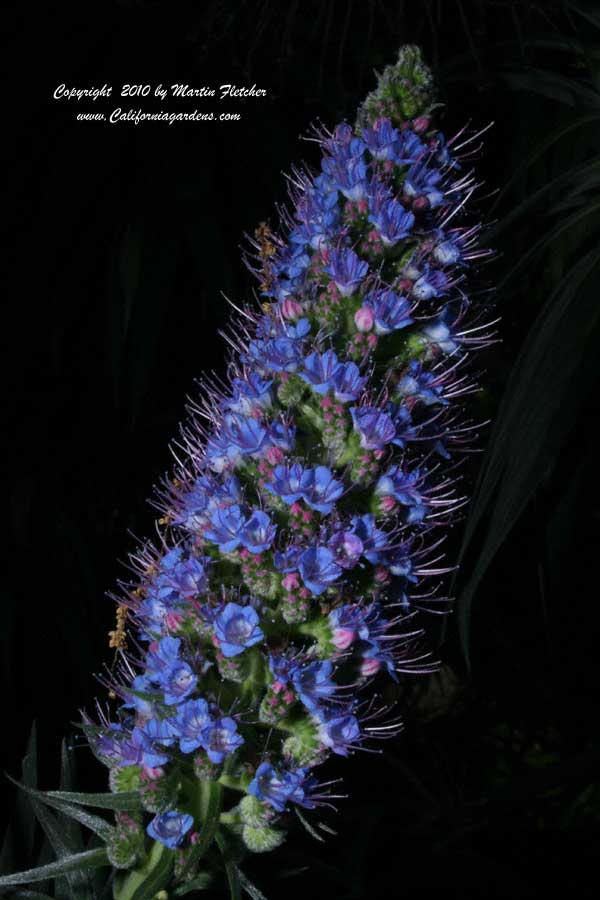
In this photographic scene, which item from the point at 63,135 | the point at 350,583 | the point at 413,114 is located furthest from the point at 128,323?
the point at 350,583

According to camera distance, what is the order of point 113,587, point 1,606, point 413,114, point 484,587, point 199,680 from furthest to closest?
point 484,587 → point 113,587 → point 1,606 → point 413,114 → point 199,680

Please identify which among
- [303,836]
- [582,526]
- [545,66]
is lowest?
[303,836]

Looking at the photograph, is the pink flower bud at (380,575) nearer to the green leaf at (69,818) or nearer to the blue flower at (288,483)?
the blue flower at (288,483)

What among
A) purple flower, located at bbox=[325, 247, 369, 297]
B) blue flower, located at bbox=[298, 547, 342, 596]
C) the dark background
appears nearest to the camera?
blue flower, located at bbox=[298, 547, 342, 596]

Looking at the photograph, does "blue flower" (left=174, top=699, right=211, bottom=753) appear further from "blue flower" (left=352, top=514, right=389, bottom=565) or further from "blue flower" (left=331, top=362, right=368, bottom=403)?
"blue flower" (left=331, top=362, right=368, bottom=403)

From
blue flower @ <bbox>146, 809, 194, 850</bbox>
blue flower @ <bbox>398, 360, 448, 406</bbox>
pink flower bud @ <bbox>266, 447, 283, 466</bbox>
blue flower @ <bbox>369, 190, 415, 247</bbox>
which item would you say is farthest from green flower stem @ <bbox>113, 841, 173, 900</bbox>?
blue flower @ <bbox>369, 190, 415, 247</bbox>

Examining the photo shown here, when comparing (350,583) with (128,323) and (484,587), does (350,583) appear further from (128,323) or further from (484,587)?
(484,587)

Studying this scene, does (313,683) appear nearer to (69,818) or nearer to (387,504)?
(387,504)
